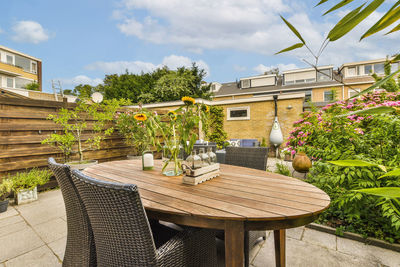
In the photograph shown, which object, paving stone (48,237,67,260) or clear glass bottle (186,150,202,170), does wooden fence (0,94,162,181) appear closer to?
paving stone (48,237,67,260)

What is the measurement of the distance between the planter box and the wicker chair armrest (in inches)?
126

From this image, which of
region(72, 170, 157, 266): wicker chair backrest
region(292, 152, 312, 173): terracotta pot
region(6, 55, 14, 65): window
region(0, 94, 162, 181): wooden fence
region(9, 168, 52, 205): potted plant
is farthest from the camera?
region(6, 55, 14, 65): window

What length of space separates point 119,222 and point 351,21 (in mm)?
1060

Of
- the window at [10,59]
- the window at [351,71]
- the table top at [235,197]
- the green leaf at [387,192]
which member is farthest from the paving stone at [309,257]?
the window at [10,59]

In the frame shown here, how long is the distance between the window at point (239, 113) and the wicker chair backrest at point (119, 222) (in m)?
8.05

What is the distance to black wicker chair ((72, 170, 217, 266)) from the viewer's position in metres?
0.87

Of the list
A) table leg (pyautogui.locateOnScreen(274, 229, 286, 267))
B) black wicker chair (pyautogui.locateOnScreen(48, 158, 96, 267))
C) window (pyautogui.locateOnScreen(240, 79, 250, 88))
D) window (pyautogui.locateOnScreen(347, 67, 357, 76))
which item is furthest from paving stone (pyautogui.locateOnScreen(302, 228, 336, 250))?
window (pyautogui.locateOnScreen(347, 67, 357, 76))

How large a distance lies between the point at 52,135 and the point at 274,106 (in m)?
7.29

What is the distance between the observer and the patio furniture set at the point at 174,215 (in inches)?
35.9

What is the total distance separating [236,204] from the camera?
3.47 ft

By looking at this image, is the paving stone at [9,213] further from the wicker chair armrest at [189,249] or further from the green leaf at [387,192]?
the green leaf at [387,192]

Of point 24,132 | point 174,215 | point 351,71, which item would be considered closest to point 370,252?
point 174,215

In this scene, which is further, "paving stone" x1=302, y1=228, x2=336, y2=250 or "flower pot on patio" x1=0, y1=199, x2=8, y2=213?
"flower pot on patio" x1=0, y1=199, x2=8, y2=213

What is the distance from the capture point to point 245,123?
864 centimetres
